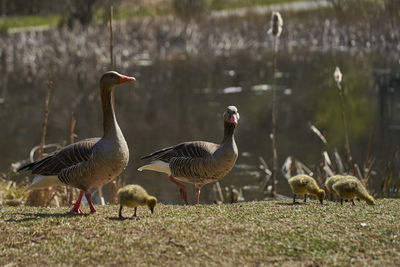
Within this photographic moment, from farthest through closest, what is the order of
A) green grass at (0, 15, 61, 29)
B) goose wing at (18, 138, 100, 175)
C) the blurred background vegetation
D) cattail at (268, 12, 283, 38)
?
1. green grass at (0, 15, 61, 29)
2. the blurred background vegetation
3. cattail at (268, 12, 283, 38)
4. goose wing at (18, 138, 100, 175)

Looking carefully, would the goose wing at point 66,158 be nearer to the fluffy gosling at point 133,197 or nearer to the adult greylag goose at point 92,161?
the adult greylag goose at point 92,161

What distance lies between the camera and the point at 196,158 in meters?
7.87

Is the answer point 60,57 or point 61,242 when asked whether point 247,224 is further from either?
point 60,57

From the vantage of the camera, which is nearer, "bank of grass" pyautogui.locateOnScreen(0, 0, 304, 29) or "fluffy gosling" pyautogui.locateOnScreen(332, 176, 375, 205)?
"fluffy gosling" pyautogui.locateOnScreen(332, 176, 375, 205)

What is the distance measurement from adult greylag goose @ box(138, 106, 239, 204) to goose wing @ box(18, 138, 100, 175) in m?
1.38

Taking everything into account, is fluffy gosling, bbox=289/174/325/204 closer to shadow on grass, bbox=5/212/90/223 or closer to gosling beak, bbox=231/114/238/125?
gosling beak, bbox=231/114/238/125

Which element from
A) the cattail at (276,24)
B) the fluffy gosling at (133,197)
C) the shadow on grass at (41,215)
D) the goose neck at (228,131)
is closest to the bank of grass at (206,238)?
the shadow on grass at (41,215)

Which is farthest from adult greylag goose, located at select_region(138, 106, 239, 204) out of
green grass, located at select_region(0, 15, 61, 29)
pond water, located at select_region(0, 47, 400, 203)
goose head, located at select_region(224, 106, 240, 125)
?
green grass, located at select_region(0, 15, 61, 29)

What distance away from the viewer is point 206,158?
779 centimetres

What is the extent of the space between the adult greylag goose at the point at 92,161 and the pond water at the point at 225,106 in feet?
11.1

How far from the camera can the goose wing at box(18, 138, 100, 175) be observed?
695 centimetres

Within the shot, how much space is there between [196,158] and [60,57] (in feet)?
63.2

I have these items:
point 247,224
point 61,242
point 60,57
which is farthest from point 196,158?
point 60,57

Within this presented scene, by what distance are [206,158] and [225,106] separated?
1101 cm
